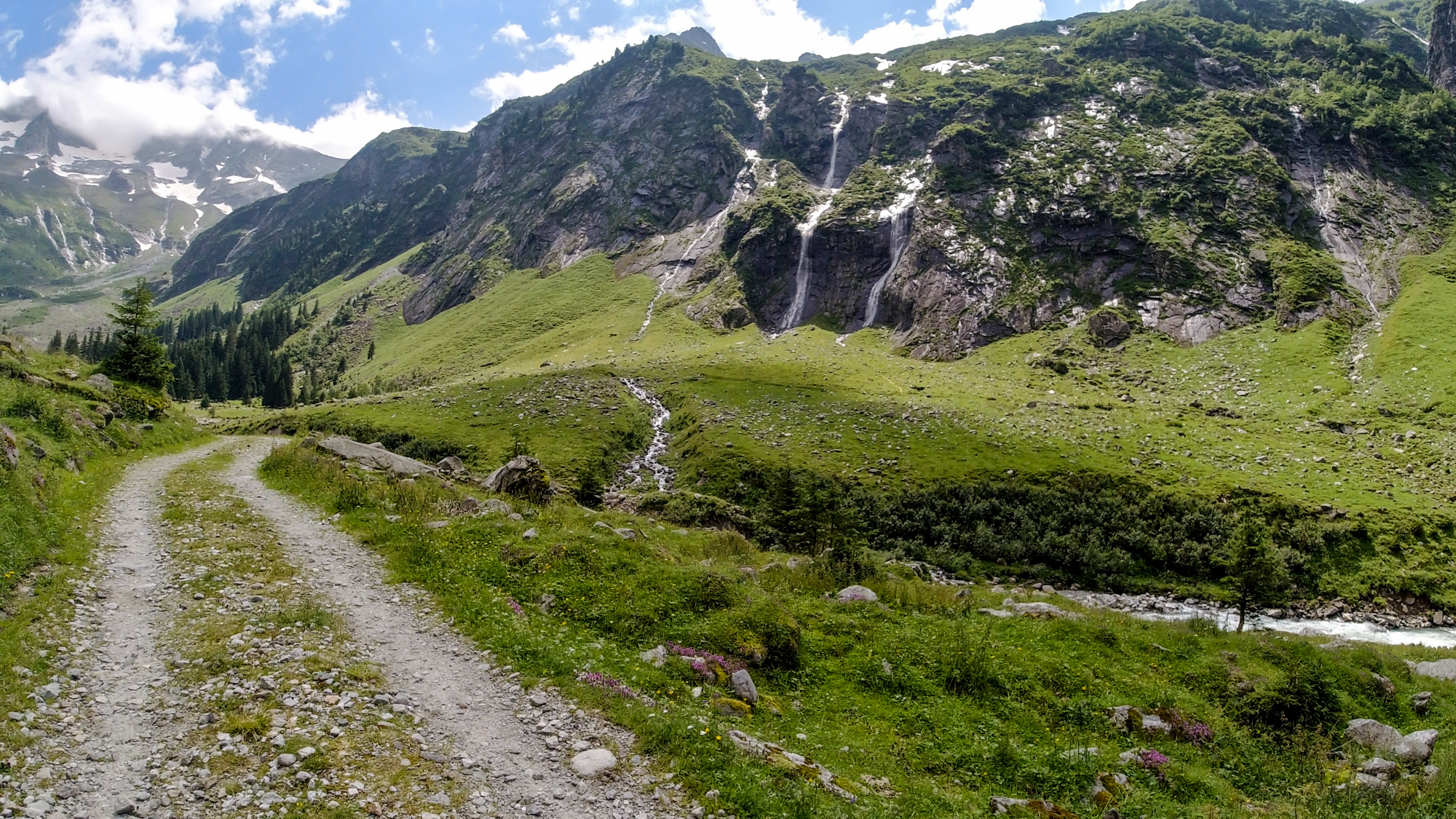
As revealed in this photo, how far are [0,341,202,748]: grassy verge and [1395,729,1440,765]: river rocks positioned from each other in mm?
26327

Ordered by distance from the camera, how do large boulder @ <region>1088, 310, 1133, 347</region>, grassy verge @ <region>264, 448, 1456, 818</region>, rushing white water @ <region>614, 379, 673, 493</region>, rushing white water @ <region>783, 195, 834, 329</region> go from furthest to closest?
rushing white water @ <region>783, 195, 834, 329</region>, large boulder @ <region>1088, 310, 1133, 347</region>, rushing white water @ <region>614, 379, 673, 493</region>, grassy verge @ <region>264, 448, 1456, 818</region>

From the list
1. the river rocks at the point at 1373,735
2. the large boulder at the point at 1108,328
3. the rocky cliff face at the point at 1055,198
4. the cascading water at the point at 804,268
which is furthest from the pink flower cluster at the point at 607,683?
the cascading water at the point at 804,268

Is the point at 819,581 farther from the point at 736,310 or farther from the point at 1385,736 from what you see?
the point at 736,310

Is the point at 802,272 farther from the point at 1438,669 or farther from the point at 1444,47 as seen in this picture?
the point at 1444,47

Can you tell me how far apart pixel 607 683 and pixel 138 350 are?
49198 millimetres

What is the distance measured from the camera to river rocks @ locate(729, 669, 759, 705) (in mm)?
13688

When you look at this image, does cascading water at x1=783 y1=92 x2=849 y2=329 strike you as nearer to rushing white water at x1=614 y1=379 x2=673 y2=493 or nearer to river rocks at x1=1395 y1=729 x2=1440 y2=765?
rushing white water at x1=614 y1=379 x2=673 y2=493

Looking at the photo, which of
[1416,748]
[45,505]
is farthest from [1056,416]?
[45,505]

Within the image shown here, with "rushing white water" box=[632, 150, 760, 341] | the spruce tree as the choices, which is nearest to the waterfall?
"rushing white water" box=[632, 150, 760, 341]

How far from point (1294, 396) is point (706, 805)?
79.8m

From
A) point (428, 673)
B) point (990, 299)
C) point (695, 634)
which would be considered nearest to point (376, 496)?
point (428, 673)

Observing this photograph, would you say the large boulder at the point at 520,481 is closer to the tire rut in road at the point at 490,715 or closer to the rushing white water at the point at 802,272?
the tire rut in road at the point at 490,715

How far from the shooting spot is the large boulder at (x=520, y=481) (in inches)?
1280

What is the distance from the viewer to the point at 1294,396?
2566 inches
